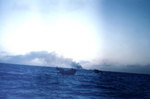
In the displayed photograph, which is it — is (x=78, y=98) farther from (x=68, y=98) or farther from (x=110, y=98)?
(x=110, y=98)

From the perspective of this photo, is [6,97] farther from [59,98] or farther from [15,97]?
[59,98]

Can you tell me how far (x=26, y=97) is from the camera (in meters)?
11.9

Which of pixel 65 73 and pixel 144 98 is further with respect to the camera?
pixel 65 73

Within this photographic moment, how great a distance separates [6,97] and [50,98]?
3260mm

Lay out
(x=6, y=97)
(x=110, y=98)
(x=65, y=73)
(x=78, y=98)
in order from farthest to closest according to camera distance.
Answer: (x=65, y=73) < (x=110, y=98) < (x=78, y=98) < (x=6, y=97)

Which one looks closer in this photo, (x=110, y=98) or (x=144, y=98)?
(x=110, y=98)

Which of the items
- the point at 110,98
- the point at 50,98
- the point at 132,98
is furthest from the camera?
the point at 132,98

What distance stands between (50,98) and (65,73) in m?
34.3

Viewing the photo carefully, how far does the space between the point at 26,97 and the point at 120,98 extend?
857 cm

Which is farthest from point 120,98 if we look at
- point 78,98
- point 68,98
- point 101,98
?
point 68,98

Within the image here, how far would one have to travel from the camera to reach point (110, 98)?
14.0m

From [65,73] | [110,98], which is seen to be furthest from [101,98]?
[65,73]

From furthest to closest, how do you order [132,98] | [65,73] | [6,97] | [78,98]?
[65,73]
[132,98]
[78,98]
[6,97]

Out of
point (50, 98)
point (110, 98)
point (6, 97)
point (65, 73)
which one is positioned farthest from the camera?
point (65, 73)
